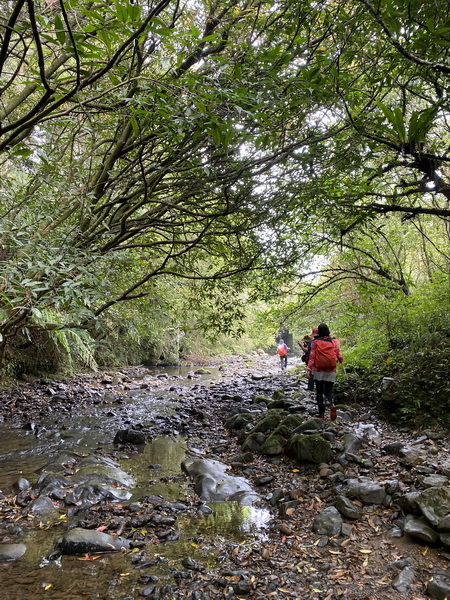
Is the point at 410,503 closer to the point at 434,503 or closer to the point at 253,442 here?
the point at 434,503

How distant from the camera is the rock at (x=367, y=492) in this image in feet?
13.6

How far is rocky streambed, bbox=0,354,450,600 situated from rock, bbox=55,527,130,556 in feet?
0.04

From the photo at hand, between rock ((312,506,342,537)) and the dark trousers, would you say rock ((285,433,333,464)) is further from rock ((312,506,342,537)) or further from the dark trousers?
the dark trousers

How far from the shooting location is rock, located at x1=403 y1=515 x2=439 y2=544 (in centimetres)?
335

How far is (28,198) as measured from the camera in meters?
4.79

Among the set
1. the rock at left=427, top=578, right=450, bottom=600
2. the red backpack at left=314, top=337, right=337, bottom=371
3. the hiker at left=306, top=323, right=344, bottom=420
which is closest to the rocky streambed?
the rock at left=427, top=578, right=450, bottom=600

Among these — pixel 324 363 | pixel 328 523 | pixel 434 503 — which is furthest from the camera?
pixel 324 363

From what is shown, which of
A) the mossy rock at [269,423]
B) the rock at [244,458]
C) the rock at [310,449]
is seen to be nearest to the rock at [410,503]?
the rock at [310,449]

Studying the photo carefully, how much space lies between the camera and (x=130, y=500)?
4766 mm

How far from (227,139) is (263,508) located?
4117mm

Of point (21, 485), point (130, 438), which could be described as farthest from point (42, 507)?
point (130, 438)

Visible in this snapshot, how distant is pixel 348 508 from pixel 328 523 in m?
0.31

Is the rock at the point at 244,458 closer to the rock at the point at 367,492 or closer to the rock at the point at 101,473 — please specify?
the rock at the point at 101,473

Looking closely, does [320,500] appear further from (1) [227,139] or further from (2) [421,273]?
(2) [421,273]
